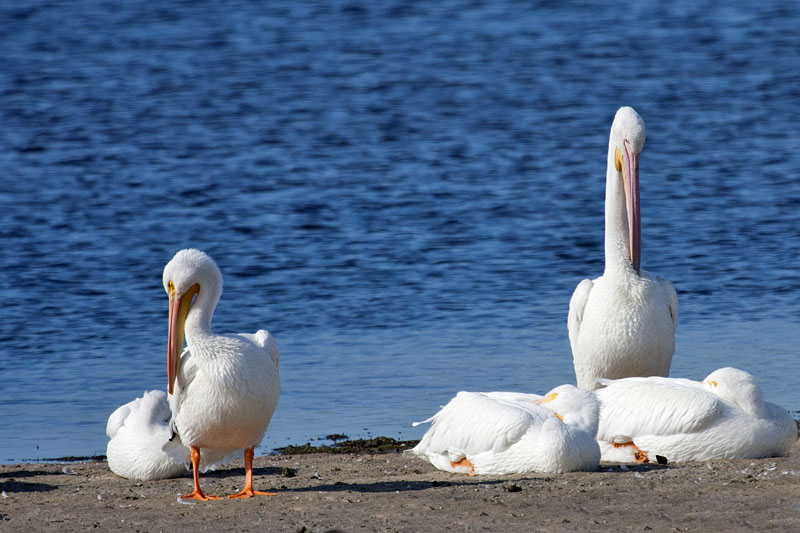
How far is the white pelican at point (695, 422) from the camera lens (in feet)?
22.7

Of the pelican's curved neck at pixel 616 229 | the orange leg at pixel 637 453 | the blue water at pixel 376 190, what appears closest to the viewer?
the orange leg at pixel 637 453

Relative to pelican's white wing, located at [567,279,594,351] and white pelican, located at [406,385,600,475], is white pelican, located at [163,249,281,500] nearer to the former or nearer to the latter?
white pelican, located at [406,385,600,475]

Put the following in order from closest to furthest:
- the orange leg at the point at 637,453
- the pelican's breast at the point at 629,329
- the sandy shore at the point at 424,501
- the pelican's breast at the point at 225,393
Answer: the sandy shore at the point at 424,501 < the pelican's breast at the point at 225,393 < the orange leg at the point at 637,453 < the pelican's breast at the point at 629,329

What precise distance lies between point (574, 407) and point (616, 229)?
4.18 ft

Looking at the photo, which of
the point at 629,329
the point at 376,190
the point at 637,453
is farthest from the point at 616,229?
the point at 376,190

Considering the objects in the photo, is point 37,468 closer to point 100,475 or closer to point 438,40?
point 100,475

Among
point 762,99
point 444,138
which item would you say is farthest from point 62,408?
point 762,99

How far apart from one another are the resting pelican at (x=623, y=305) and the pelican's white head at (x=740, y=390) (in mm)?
530

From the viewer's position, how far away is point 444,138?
17734mm

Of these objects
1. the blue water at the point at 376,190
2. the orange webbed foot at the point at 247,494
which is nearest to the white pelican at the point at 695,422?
the blue water at the point at 376,190

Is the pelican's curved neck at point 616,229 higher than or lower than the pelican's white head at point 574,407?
higher

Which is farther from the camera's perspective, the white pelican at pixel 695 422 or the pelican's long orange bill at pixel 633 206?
the pelican's long orange bill at pixel 633 206

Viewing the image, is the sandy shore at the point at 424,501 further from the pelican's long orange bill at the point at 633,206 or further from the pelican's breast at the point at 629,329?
the pelican's long orange bill at the point at 633,206

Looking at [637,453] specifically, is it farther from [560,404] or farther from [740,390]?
[740,390]
